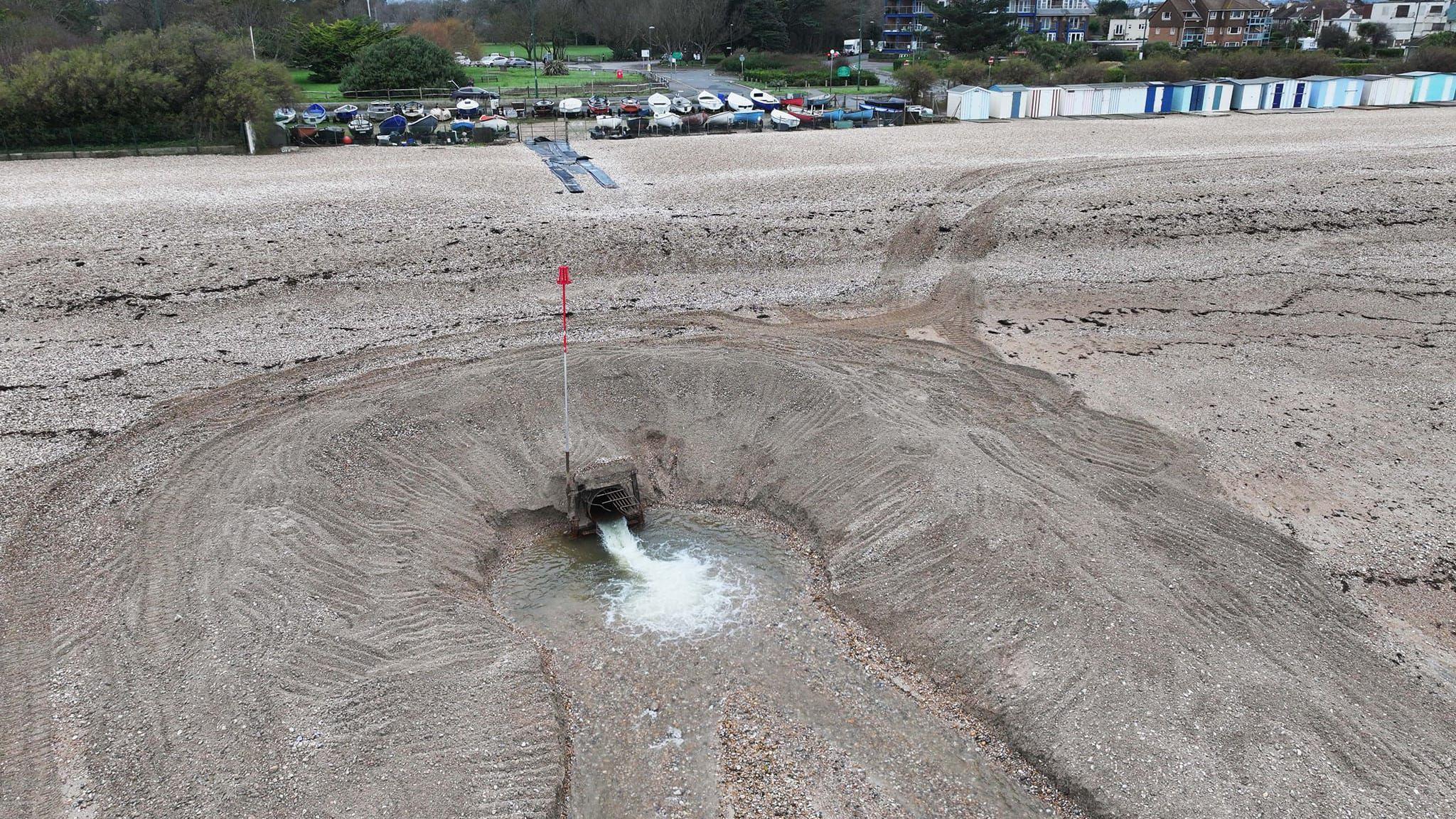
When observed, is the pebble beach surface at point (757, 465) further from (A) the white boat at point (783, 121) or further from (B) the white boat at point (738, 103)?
(B) the white boat at point (738, 103)

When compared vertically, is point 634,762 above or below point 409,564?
below

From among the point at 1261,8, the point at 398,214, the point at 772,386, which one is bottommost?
the point at 772,386

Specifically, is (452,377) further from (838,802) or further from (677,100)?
(677,100)

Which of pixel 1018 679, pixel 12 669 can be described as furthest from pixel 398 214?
pixel 1018 679

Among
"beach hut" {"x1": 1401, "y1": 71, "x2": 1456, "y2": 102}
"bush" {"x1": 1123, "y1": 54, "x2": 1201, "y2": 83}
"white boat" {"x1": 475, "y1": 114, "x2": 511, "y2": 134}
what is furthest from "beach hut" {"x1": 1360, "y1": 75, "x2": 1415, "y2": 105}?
"white boat" {"x1": 475, "y1": 114, "x2": 511, "y2": 134}

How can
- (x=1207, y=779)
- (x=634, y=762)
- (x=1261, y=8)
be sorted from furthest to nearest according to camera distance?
(x=1261, y=8) → (x=634, y=762) → (x=1207, y=779)

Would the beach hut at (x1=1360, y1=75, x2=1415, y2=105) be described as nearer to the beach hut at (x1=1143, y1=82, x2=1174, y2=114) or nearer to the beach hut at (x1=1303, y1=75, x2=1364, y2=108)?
the beach hut at (x1=1303, y1=75, x2=1364, y2=108)

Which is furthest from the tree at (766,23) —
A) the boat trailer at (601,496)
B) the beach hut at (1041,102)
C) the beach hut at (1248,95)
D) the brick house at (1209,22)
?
the boat trailer at (601,496)

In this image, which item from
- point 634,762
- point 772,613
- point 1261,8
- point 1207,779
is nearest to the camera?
point 1207,779
